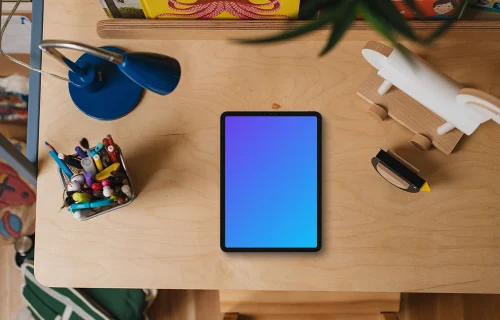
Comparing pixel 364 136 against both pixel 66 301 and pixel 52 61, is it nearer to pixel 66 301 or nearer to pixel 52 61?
pixel 52 61

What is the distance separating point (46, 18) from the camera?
864 millimetres

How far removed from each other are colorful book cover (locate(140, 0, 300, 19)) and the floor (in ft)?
3.10

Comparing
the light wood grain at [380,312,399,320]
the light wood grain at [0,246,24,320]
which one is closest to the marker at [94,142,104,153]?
the light wood grain at [380,312,399,320]

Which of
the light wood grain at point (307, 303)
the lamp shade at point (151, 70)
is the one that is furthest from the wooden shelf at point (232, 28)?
the light wood grain at point (307, 303)

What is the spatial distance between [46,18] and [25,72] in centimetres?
58

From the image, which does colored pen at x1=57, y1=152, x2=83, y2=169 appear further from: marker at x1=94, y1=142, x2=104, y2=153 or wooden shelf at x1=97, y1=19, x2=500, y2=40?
wooden shelf at x1=97, y1=19, x2=500, y2=40

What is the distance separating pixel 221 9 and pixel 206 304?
0.99 meters

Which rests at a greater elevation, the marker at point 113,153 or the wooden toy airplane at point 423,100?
the wooden toy airplane at point 423,100

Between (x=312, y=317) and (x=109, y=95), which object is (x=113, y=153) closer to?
(x=109, y=95)

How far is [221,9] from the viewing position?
2.54 ft

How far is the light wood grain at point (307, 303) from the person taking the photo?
42.7 inches

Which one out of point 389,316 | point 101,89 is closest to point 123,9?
point 101,89

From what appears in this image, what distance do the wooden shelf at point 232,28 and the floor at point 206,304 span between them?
90cm

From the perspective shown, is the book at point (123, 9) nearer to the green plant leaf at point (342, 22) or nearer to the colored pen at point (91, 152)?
the colored pen at point (91, 152)
